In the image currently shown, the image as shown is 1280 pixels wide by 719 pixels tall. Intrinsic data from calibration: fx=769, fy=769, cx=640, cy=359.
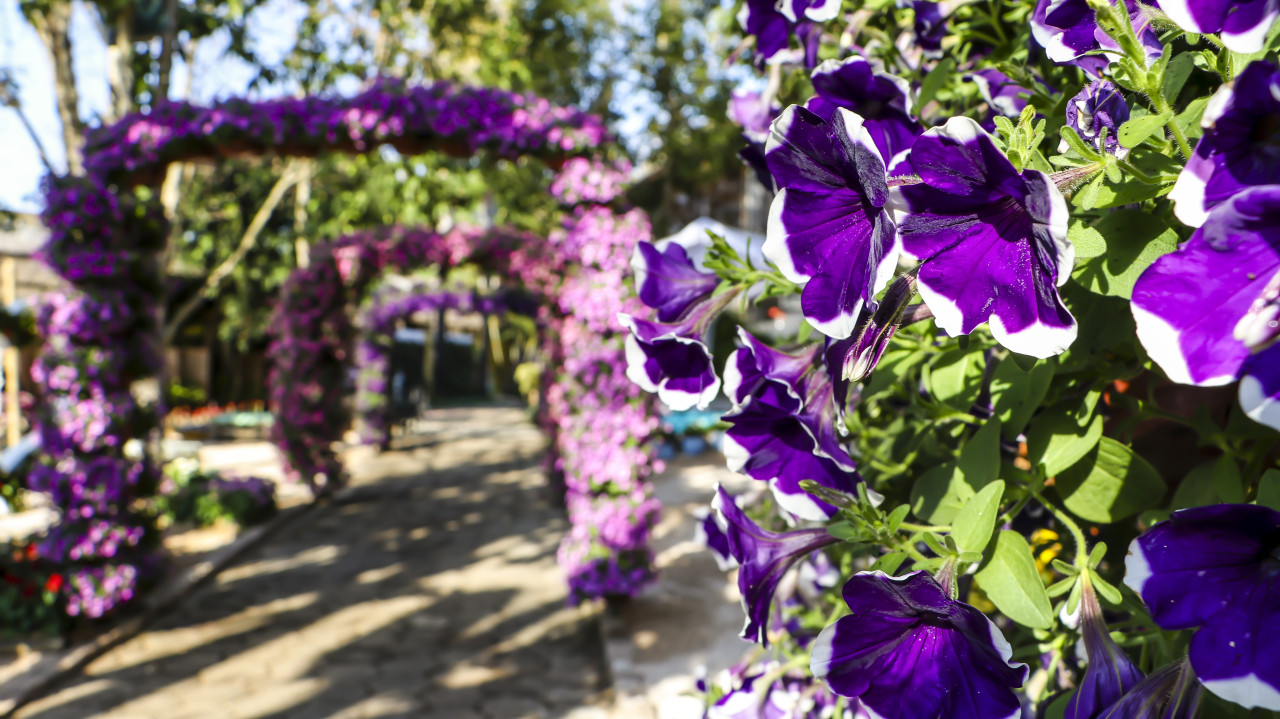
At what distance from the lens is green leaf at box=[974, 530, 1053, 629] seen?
2.11 ft

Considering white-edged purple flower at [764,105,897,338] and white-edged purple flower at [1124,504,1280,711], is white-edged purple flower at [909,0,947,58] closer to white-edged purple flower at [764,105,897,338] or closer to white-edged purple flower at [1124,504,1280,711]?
white-edged purple flower at [764,105,897,338]

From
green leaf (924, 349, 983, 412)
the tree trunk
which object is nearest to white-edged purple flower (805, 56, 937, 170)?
green leaf (924, 349, 983, 412)

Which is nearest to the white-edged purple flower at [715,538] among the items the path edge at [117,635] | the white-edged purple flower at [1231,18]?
the white-edged purple flower at [1231,18]

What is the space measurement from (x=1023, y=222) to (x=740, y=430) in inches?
14.1

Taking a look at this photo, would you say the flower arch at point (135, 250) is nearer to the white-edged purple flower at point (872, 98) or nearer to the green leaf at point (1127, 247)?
the white-edged purple flower at point (872, 98)

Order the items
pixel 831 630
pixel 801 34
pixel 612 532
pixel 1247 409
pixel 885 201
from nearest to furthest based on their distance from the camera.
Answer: pixel 1247 409, pixel 885 201, pixel 831 630, pixel 801 34, pixel 612 532

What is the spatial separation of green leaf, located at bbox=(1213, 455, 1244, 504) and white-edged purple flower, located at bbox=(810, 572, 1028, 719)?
0.92ft

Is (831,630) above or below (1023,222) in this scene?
below

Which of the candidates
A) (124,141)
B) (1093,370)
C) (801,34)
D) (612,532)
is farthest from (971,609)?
(124,141)

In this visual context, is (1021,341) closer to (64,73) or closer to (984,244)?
(984,244)

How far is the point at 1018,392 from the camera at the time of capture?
0.73 metres

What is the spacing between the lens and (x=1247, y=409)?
13.3 inches

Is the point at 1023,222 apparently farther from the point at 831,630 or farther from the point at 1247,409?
the point at 831,630

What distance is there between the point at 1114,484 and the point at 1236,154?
44 cm
